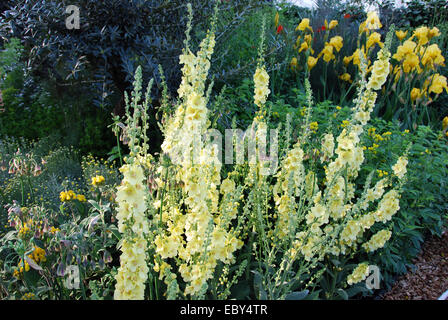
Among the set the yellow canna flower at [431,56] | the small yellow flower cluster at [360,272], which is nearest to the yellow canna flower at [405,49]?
the yellow canna flower at [431,56]

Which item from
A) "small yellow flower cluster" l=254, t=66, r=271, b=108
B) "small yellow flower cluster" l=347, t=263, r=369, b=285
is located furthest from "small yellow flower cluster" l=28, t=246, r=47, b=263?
"small yellow flower cluster" l=347, t=263, r=369, b=285

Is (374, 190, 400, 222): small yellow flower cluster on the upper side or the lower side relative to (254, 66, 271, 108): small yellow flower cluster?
lower

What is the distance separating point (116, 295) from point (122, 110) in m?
2.97

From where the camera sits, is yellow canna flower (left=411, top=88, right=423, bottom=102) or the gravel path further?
yellow canna flower (left=411, top=88, right=423, bottom=102)

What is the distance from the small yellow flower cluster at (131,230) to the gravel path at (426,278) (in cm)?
192

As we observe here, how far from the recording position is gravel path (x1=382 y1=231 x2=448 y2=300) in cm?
268

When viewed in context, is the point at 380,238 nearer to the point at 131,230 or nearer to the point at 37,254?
the point at 131,230

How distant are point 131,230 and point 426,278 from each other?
2.37m

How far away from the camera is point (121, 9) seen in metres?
3.80

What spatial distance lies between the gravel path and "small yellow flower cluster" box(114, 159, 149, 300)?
192 cm

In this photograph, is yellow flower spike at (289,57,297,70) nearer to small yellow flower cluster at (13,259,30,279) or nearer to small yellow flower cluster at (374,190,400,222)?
small yellow flower cluster at (374,190,400,222)
